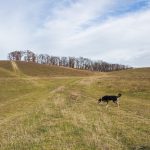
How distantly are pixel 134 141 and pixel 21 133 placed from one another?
224 inches

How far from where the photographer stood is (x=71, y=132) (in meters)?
17.0

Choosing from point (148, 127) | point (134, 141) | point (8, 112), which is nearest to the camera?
point (134, 141)

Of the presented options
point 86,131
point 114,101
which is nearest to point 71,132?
point 86,131

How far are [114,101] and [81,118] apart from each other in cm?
1233

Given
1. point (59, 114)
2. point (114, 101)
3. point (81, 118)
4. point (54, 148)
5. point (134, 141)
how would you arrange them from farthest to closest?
1. point (114, 101)
2. point (59, 114)
3. point (81, 118)
4. point (134, 141)
5. point (54, 148)

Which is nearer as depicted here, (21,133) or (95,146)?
(95,146)

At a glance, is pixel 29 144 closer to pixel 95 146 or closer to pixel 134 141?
pixel 95 146

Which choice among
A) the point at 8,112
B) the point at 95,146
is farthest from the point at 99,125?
the point at 8,112

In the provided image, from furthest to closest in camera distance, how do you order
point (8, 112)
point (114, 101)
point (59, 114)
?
point (114, 101) < point (8, 112) < point (59, 114)

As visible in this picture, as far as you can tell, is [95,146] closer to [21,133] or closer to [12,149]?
[12,149]

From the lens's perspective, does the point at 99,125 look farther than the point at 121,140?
Yes

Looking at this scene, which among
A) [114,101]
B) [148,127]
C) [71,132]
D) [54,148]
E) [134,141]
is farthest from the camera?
[114,101]

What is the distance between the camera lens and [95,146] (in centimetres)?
1406

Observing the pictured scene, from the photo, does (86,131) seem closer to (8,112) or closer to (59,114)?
(59,114)
